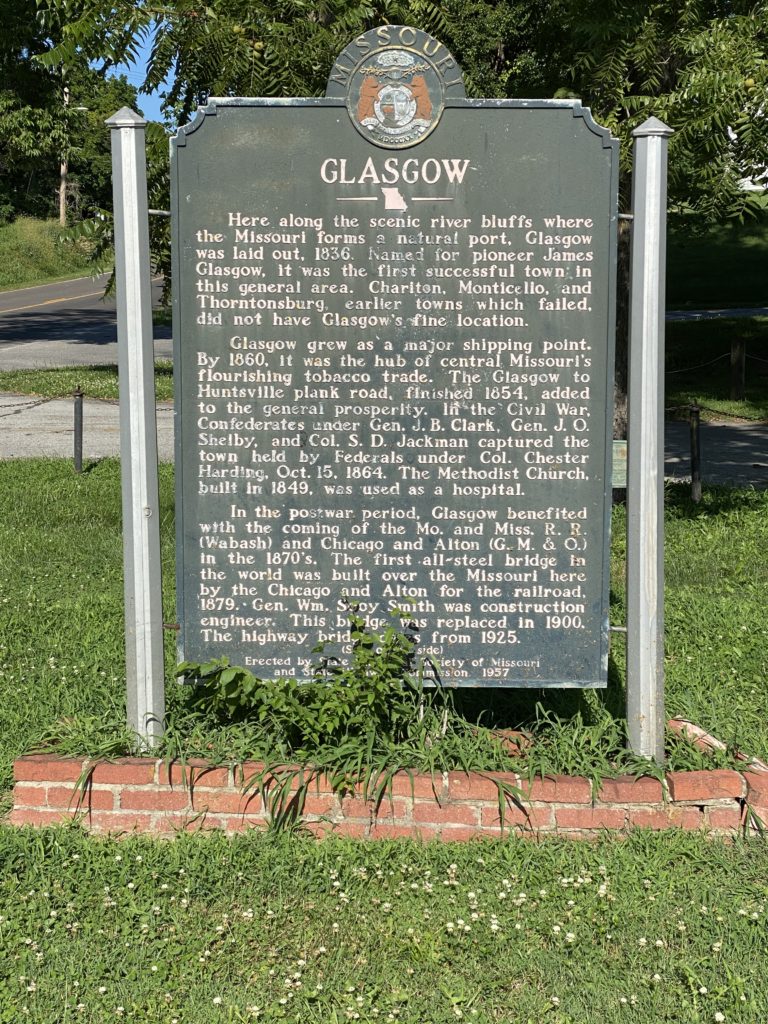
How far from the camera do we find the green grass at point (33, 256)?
43.8 m

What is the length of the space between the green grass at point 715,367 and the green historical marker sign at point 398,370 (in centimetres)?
1163

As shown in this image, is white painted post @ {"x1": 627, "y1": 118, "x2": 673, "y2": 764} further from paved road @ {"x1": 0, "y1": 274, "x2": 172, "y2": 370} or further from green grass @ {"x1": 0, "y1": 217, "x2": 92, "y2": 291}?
green grass @ {"x1": 0, "y1": 217, "x2": 92, "y2": 291}

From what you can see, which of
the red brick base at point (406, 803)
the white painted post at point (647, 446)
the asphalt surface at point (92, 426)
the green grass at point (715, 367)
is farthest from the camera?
the green grass at point (715, 367)

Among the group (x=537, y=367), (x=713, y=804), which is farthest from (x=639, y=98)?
(x=713, y=804)

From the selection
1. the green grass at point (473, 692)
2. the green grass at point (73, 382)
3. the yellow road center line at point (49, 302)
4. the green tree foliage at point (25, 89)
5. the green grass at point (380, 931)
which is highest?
the green tree foliage at point (25, 89)

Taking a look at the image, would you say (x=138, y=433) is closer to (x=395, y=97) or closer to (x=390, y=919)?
(x=395, y=97)

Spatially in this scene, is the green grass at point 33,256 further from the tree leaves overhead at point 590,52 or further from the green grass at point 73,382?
the tree leaves overhead at point 590,52

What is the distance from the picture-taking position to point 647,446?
4.38 m

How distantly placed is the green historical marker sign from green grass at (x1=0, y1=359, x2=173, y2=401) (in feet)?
42.6

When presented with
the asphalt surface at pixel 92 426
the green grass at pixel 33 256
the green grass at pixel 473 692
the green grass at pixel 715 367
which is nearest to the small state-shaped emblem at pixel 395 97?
the green grass at pixel 473 692

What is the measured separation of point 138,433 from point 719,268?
118 feet

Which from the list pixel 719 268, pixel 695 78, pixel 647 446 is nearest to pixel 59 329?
pixel 719 268

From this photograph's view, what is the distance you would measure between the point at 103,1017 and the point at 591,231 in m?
3.10

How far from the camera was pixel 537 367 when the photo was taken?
171 inches
